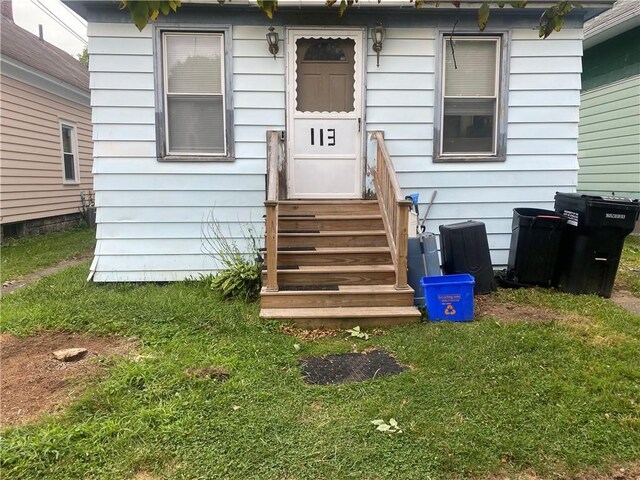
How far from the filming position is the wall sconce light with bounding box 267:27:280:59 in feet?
16.8

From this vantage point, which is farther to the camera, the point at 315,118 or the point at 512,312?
the point at 315,118

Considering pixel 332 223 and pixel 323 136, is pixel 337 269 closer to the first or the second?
pixel 332 223

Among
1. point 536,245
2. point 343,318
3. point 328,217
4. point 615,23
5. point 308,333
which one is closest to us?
point 308,333

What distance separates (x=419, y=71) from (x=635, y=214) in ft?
Answer: 9.39

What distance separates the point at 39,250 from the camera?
7957 mm

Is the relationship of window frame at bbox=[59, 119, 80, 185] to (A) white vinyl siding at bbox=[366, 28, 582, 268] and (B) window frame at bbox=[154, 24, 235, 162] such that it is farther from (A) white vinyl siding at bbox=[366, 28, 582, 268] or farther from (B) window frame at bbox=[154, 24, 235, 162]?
(A) white vinyl siding at bbox=[366, 28, 582, 268]

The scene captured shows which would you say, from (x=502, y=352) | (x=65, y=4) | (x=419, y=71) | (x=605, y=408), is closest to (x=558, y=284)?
(x=502, y=352)

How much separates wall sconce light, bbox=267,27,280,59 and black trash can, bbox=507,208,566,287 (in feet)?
11.3

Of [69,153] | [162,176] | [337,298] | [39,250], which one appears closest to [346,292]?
[337,298]

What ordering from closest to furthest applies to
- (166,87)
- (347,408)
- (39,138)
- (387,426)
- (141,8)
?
(141,8) < (387,426) < (347,408) < (166,87) < (39,138)

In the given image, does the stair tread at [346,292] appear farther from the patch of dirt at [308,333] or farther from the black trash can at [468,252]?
the black trash can at [468,252]

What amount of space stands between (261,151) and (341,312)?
2.46 metres

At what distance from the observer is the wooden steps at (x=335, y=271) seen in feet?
13.1

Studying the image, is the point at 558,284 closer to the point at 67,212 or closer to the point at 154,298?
the point at 154,298
